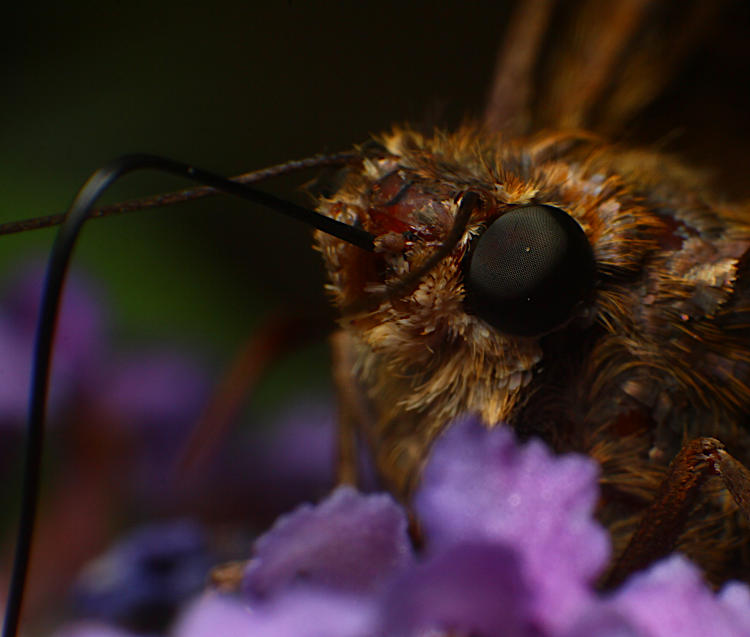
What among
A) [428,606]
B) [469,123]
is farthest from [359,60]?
[428,606]

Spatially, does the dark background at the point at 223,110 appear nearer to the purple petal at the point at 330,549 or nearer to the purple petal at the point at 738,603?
the purple petal at the point at 330,549

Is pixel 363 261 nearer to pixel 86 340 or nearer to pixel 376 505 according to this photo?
pixel 376 505

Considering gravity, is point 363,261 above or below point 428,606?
above

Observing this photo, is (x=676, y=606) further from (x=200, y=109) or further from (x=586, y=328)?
(x=200, y=109)

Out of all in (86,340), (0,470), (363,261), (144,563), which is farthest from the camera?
(86,340)

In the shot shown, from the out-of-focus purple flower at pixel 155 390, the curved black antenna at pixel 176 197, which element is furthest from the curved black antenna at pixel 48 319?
the out-of-focus purple flower at pixel 155 390

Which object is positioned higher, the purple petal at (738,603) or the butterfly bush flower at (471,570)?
the butterfly bush flower at (471,570)
